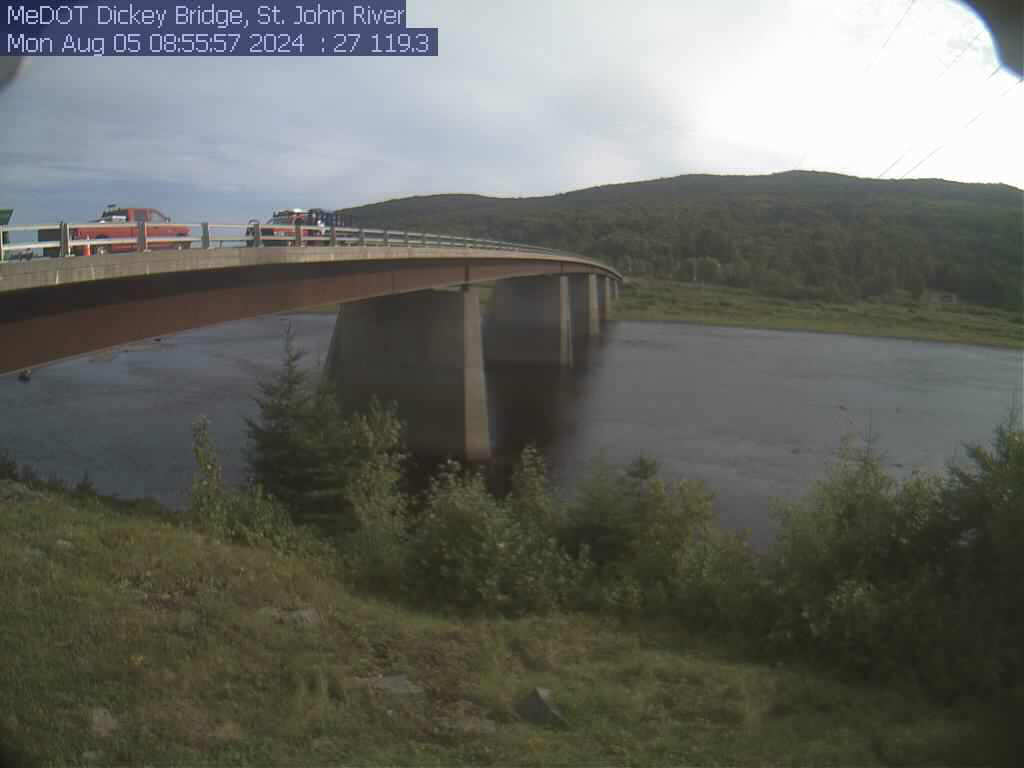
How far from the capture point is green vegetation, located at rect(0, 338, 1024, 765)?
4469 millimetres

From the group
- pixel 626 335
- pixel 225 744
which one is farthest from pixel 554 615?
pixel 626 335

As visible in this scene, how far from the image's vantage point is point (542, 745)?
454 cm

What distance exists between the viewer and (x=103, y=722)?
4.06 metres

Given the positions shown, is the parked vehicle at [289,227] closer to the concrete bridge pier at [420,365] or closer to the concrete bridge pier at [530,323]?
the concrete bridge pier at [420,365]

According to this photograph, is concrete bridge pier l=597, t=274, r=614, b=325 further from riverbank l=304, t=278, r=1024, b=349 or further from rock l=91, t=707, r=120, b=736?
rock l=91, t=707, r=120, b=736

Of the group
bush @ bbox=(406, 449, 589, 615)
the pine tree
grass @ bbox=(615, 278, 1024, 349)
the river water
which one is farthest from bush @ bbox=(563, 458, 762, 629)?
grass @ bbox=(615, 278, 1024, 349)

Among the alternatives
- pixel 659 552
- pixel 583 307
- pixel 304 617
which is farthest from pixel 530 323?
pixel 304 617

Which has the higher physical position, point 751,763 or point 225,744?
point 225,744

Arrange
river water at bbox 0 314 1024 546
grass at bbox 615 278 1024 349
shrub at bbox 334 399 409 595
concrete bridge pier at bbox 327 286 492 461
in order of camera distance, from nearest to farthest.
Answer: shrub at bbox 334 399 409 595
river water at bbox 0 314 1024 546
concrete bridge pier at bbox 327 286 492 461
grass at bbox 615 278 1024 349

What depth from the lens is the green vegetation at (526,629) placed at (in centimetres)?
447

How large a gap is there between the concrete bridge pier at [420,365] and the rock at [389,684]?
16.6 meters

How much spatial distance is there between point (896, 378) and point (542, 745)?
1422 inches

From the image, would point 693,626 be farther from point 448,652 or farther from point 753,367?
point 753,367

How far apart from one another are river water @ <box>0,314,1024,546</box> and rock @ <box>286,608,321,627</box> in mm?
5315
